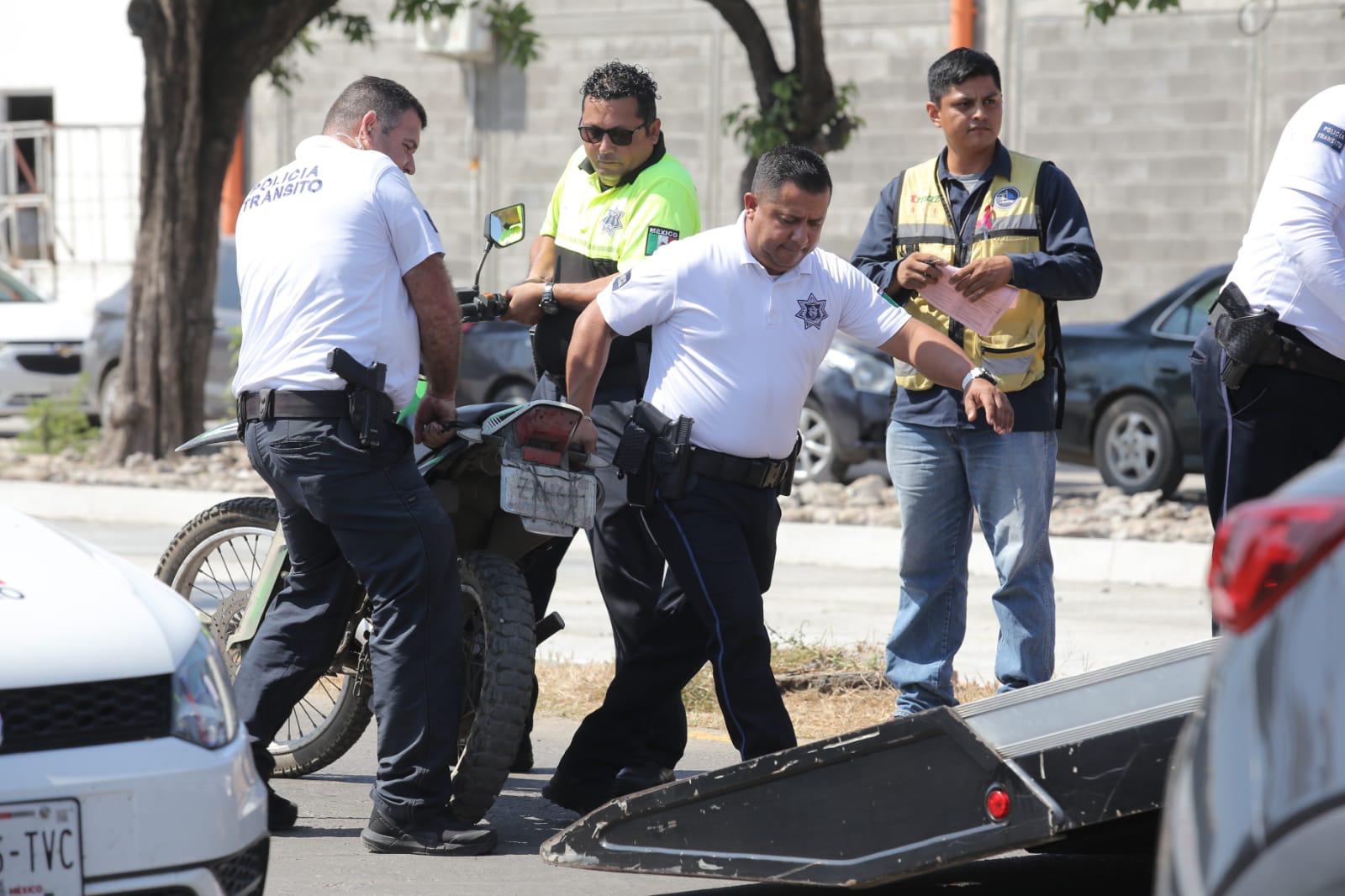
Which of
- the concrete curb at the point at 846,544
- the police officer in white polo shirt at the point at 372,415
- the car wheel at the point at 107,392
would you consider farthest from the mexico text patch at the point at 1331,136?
the car wheel at the point at 107,392

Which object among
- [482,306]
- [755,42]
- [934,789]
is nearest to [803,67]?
[755,42]

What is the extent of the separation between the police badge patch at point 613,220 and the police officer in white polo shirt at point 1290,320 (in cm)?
179

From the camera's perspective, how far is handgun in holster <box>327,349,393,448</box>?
4.75 m

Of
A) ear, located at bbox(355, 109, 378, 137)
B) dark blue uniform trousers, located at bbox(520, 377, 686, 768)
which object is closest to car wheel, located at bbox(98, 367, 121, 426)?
dark blue uniform trousers, located at bbox(520, 377, 686, 768)

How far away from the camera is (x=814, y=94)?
13945 mm

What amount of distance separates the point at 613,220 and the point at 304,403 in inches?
54.6

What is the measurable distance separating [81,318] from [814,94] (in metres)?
7.74

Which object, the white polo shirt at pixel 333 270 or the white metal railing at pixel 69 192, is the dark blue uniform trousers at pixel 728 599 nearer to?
the white polo shirt at pixel 333 270

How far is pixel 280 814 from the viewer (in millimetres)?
5105

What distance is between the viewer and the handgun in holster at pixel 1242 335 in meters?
5.11

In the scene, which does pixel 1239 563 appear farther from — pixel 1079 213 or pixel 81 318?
pixel 81 318

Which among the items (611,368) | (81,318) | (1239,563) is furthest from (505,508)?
(81,318)

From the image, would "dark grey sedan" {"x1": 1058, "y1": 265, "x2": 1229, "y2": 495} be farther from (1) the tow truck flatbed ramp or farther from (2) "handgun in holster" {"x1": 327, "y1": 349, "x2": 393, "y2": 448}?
(1) the tow truck flatbed ramp

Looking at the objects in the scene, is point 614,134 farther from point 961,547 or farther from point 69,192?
point 69,192
